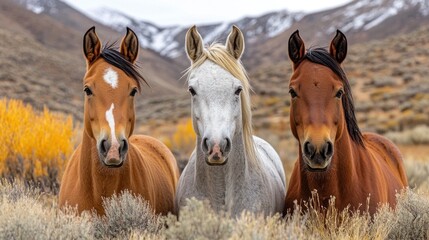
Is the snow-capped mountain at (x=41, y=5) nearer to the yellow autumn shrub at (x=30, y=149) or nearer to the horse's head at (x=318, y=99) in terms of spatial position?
the yellow autumn shrub at (x=30, y=149)

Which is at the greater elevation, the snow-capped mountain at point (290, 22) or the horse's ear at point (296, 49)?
the snow-capped mountain at point (290, 22)

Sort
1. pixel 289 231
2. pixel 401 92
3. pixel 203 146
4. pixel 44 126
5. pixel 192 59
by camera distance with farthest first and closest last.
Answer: pixel 401 92, pixel 44 126, pixel 192 59, pixel 203 146, pixel 289 231

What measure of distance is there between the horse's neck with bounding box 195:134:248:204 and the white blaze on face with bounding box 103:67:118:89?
0.90 metres

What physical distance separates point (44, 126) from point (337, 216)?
16.7 feet

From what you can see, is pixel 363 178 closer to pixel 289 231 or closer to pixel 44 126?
pixel 289 231

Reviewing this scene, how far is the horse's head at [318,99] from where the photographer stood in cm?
398

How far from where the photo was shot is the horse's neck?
171 inches

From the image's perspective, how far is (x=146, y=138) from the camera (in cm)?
699

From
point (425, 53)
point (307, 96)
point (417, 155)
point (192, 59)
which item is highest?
point (425, 53)

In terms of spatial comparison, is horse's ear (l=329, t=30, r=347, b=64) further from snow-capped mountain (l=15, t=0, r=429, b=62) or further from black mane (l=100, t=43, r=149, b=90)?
snow-capped mountain (l=15, t=0, r=429, b=62)

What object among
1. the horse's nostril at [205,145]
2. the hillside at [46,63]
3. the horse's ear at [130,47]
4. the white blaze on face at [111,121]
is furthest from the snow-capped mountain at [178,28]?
the horse's nostril at [205,145]

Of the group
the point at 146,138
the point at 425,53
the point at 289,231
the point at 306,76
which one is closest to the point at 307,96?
the point at 306,76

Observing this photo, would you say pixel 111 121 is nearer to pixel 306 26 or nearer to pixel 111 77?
pixel 111 77

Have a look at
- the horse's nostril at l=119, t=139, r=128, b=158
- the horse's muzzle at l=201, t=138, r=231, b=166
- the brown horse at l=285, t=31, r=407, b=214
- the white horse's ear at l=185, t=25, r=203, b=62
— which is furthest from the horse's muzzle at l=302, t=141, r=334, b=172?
the horse's nostril at l=119, t=139, r=128, b=158
